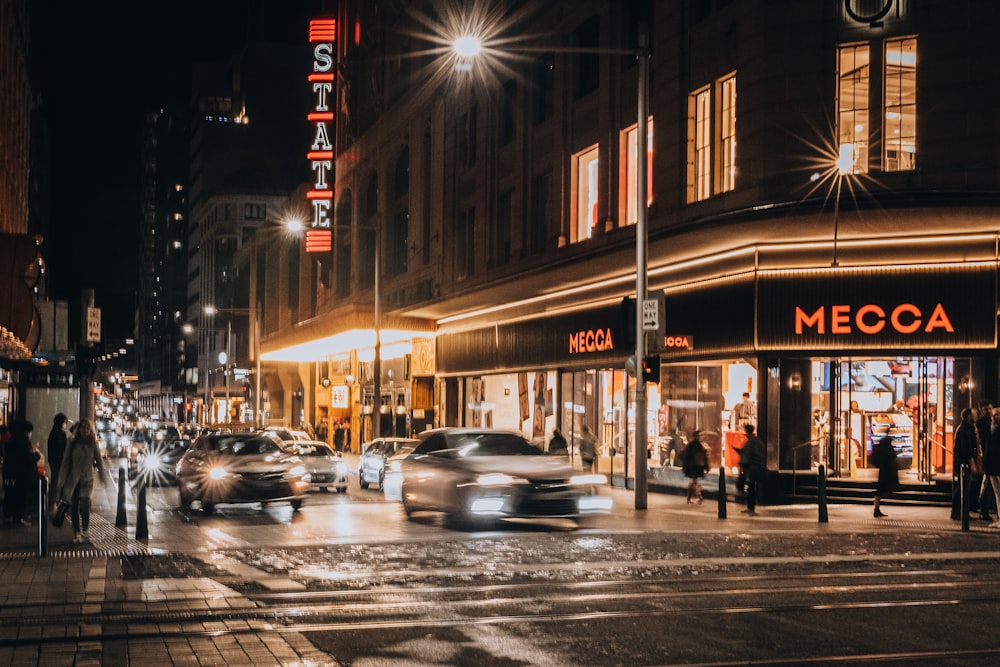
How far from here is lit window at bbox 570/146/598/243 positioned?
31438mm

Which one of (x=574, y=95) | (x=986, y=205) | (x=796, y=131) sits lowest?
(x=986, y=205)

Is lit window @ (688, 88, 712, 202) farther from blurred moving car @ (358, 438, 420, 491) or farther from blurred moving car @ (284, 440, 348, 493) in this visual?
blurred moving car @ (284, 440, 348, 493)

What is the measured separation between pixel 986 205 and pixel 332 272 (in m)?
44.9

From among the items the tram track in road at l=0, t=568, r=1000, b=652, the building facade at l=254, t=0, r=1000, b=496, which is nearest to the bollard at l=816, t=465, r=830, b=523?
the building facade at l=254, t=0, r=1000, b=496

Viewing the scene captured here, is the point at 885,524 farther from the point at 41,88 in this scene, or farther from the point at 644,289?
the point at 41,88

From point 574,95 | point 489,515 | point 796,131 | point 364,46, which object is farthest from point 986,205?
point 364,46

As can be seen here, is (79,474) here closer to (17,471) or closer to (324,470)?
(17,471)

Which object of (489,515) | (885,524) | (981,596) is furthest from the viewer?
(885,524)

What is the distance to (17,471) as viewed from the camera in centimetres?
1845

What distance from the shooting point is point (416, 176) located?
Result: 48.1 m

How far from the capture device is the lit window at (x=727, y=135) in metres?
24.6

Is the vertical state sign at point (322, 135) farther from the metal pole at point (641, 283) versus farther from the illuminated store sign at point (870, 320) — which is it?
the metal pole at point (641, 283)

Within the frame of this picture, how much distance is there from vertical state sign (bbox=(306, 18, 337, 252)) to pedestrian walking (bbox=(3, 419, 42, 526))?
39988 millimetres

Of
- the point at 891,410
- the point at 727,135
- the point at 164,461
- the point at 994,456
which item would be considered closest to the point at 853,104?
the point at 727,135
